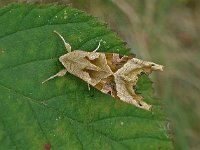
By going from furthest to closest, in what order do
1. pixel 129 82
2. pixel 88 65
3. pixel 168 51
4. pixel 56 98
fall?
pixel 168 51
pixel 88 65
pixel 129 82
pixel 56 98

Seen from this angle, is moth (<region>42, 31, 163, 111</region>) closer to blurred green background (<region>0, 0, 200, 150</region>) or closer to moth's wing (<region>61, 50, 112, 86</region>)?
moth's wing (<region>61, 50, 112, 86</region>)

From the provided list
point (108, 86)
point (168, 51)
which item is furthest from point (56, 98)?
point (168, 51)

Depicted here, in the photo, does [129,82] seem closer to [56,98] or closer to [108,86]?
[108,86]

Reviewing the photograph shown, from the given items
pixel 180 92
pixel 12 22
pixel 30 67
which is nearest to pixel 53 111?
pixel 30 67

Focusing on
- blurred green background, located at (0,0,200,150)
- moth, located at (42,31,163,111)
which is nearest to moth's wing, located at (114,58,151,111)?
moth, located at (42,31,163,111)

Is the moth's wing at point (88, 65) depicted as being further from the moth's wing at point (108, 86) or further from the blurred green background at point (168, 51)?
the blurred green background at point (168, 51)

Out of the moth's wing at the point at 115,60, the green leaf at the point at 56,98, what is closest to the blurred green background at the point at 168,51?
the moth's wing at the point at 115,60
